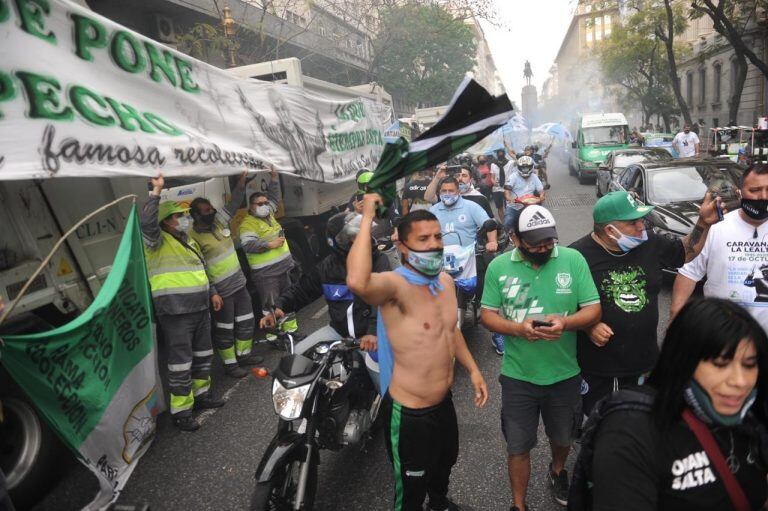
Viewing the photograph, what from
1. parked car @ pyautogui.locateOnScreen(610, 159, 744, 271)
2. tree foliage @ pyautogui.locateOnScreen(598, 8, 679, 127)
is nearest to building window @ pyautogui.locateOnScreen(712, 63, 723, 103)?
tree foliage @ pyautogui.locateOnScreen(598, 8, 679, 127)

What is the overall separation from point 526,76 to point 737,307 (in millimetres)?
53326

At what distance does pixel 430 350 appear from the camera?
248 centimetres

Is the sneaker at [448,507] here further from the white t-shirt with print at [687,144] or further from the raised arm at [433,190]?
the white t-shirt with print at [687,144]

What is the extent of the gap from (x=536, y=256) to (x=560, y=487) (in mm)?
1440

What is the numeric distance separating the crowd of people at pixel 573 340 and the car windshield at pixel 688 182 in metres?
5.20

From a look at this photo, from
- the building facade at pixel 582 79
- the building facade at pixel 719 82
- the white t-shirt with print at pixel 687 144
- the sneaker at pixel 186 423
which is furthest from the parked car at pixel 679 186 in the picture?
the building facade at pixel 582 79

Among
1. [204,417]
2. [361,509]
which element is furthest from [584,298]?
[204,417]

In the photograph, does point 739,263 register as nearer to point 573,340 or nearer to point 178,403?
point 573,340

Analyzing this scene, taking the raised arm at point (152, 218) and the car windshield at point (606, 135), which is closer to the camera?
the raised arm at point (152, 218)

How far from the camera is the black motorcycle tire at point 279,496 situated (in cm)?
256

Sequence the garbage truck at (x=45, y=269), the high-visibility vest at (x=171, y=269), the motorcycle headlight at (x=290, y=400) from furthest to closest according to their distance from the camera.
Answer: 1. the high-visibility vest at (x=171, y=269)
2. the garbage truck at (x=45, y=269)
3. the motorcycle headlight at (x=290, y=400)

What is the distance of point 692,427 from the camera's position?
133cm

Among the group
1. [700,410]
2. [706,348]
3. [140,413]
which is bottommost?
[140,413]

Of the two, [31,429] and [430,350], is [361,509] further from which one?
[31,429]
